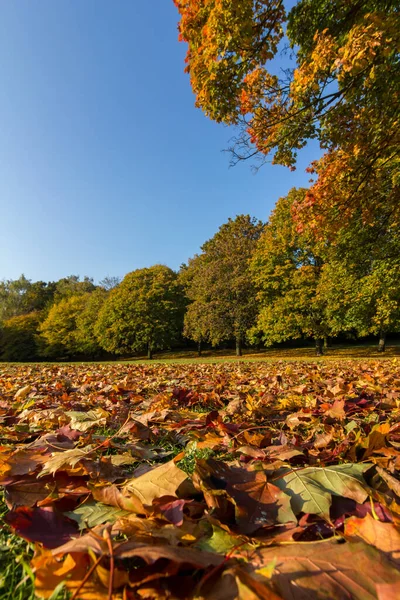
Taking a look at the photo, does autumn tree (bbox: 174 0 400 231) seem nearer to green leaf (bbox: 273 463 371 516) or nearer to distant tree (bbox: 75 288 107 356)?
green leaf (bbox: 273 463 371 516)

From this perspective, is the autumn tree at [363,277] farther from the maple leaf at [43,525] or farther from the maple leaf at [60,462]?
the maple leaf at [43,525]

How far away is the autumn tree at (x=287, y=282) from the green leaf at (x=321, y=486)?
20.0 metres

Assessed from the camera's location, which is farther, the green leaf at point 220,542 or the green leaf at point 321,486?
the green leaf at point 321,486

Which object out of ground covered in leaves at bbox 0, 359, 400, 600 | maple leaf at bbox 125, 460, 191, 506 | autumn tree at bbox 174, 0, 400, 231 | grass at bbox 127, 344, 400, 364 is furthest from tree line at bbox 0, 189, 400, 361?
maple leaf at bbox 125, 460, 191, 506

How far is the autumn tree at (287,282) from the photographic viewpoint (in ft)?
68.8

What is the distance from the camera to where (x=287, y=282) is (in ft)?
73.3

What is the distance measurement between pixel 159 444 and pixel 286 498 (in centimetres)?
102

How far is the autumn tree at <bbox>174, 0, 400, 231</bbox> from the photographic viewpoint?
3.99m

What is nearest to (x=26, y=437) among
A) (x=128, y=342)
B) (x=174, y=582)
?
(x=174, y=582)

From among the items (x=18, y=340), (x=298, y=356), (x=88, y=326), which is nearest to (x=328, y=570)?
(x=298, y=356)

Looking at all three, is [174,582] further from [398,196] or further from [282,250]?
[282,250]

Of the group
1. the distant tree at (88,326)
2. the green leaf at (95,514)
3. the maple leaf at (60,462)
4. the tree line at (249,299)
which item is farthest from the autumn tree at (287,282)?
the green leaf at (95,514)

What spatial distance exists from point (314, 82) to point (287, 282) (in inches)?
734

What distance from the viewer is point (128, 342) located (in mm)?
30391
